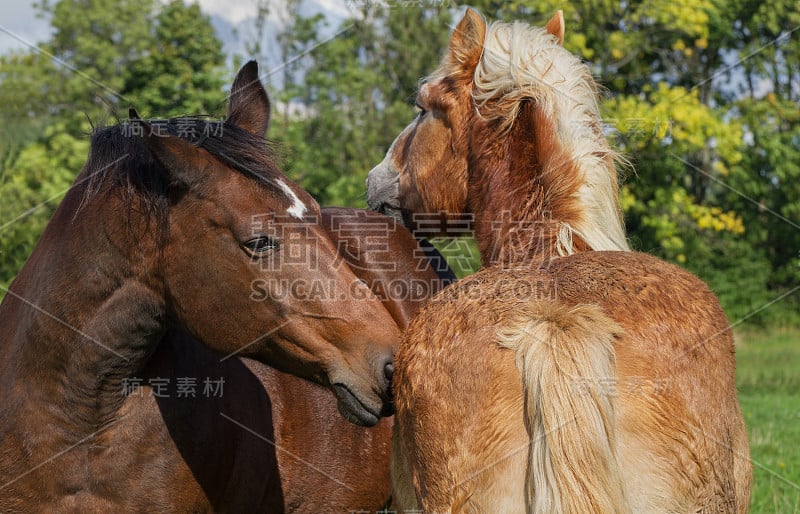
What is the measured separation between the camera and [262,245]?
291 cm

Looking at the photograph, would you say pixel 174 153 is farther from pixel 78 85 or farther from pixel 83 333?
pixel 78 85

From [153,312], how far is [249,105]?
1.07m

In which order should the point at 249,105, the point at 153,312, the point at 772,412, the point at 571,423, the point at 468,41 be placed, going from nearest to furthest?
the point at 571,423 < the point at 153,312 < the point at 249,105 < the point at 468,41 < the point at 772,412

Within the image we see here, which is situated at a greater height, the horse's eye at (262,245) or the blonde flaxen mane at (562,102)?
the blonde flaxen mane at (562,102)

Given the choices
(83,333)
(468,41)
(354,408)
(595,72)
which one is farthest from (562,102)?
(595,72)

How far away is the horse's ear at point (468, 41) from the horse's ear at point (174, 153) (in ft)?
4.78

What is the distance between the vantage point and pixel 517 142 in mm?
3496

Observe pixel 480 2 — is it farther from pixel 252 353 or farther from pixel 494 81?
pixel 252 353

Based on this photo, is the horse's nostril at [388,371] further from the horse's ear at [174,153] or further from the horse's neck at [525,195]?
the horse's ear at [174,153]

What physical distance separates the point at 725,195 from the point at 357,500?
57.8 ft

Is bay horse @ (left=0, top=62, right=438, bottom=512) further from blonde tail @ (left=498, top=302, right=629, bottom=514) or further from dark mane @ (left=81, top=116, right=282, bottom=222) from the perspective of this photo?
blonde tail @ (left=498, top=302, right=629, bottom=514)

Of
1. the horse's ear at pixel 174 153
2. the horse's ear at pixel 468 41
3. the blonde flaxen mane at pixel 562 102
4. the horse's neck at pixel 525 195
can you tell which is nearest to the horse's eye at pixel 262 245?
the horse's ear at pixel 174 153

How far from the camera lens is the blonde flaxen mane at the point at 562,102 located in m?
3.17

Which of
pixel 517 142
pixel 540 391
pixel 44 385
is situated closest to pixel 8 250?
pixel 44 385
